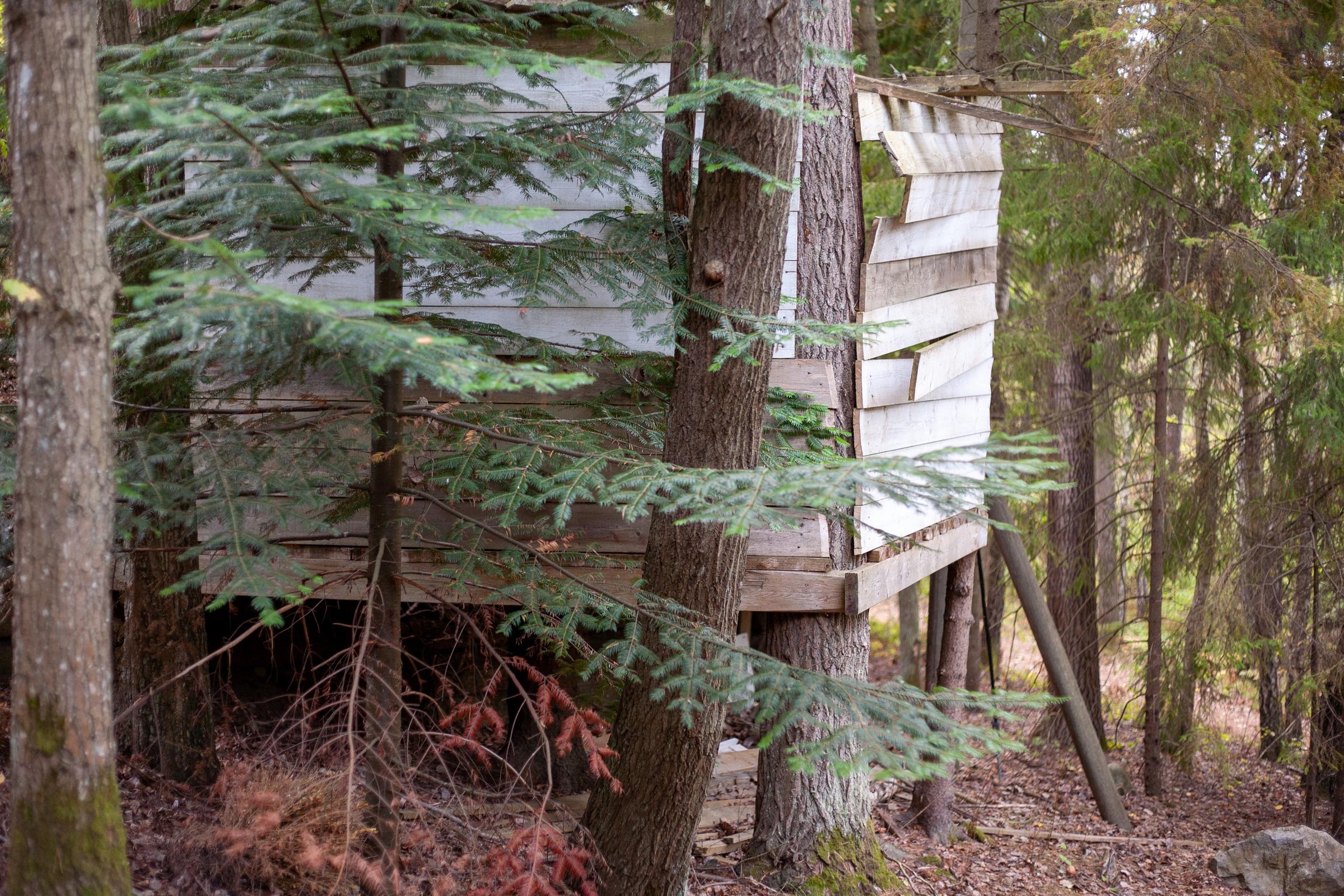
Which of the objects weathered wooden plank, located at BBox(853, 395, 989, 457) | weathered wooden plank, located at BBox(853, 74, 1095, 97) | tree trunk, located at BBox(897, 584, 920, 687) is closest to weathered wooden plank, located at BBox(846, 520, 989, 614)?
weathered wooden plank, located at BBox(853, 395, 989, 457)

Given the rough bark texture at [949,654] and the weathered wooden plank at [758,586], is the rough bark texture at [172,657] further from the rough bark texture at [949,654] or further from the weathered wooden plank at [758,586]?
the rough bark texture at [949,654]

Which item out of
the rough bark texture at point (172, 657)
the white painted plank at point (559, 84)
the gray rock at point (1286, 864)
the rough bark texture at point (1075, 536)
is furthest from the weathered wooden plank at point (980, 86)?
the gray rock at point (1286, 864)

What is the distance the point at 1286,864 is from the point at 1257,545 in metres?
2.44

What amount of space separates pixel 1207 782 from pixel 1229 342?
14.6 feet

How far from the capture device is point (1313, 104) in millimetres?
7398

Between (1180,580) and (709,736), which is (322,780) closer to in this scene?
(709,736)

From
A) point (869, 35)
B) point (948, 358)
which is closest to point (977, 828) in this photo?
point (948, 358)

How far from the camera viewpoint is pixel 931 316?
636 centimetres

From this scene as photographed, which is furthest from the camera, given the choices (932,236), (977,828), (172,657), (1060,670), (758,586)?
(1060,670)

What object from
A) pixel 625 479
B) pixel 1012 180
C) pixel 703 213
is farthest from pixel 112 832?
pixel 1012 180

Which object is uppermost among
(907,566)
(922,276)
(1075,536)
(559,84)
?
(559,84)

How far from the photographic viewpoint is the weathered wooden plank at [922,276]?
5.87m

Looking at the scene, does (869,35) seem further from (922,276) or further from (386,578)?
(386,578)

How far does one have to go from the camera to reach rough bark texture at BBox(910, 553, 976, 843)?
25.4 ft
